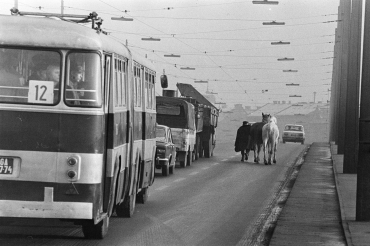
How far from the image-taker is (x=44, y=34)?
1254 cm

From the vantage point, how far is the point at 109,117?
13180mm

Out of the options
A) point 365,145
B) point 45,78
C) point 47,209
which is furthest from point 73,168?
point 365,145

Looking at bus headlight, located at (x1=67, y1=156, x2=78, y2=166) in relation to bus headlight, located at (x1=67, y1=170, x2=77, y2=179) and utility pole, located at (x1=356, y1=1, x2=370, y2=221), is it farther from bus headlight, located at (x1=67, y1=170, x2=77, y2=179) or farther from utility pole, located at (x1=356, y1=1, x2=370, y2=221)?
utility pole, located at (x1=356, y1=1, x2=370, y2=221)

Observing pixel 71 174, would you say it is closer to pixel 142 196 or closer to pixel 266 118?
pixel 142 196

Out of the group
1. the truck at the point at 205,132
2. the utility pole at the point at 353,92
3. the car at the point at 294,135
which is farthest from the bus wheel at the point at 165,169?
the car at the point at 294,135

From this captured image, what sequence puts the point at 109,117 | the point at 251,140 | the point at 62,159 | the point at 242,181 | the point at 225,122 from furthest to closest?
the point at 225,122
the point at 251,140
the point at 242,181
the point at 109,117
the point at 62,159

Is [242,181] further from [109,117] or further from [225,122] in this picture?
[225,122]

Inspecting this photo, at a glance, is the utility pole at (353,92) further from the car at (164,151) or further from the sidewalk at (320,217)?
the car at (164,151)

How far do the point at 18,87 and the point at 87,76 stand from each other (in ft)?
2.96

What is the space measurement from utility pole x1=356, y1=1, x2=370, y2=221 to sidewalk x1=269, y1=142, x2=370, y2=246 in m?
0.32

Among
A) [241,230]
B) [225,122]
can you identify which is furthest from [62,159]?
[225,122]

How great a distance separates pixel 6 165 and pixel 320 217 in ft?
22.8

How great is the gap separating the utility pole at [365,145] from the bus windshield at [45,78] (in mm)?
6303

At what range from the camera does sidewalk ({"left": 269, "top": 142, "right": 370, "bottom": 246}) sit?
14.1 meters
